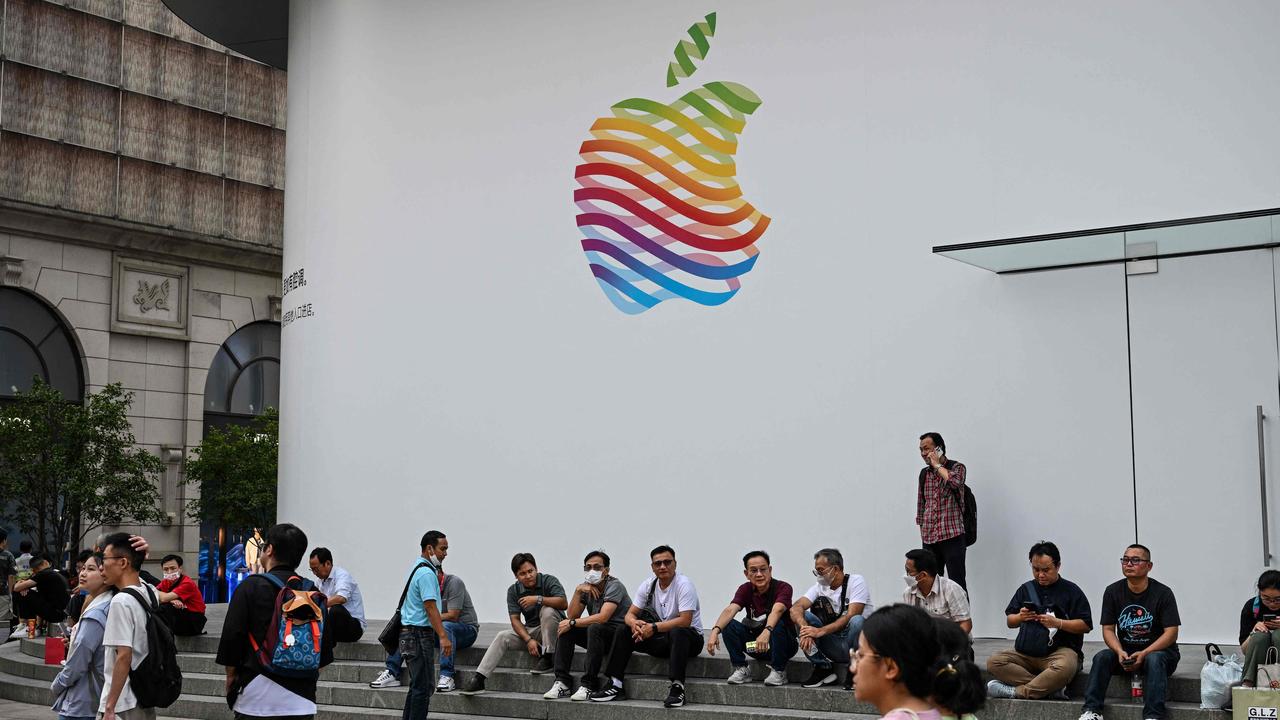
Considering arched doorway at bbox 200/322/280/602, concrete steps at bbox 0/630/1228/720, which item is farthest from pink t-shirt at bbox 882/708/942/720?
arched doorway at bbox 200/322/280/602

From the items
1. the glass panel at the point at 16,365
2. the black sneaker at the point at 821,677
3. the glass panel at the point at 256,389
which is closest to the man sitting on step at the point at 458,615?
the black sneaker at the point at 821,677

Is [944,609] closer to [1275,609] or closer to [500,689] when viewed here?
[1275,609]

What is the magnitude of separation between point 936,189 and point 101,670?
7787mm

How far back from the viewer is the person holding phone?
7.66 metres

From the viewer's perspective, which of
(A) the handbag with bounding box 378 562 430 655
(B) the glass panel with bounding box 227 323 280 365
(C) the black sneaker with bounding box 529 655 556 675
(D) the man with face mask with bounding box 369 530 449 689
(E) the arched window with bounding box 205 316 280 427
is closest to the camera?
(A) the handbag with bounding box 378 562 430 655

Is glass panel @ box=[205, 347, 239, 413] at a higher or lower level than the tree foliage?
higher

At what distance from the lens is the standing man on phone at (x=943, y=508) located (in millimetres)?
10086

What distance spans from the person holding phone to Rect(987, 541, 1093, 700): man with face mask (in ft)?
3.14

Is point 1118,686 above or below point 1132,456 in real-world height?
below

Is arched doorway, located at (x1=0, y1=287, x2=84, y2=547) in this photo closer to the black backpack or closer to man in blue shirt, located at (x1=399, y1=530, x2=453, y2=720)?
man in blue shirt, located at (x1=399, y1=530, x2=453, y2=720)

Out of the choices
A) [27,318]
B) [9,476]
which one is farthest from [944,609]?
[27,318]

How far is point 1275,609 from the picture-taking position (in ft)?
25.9

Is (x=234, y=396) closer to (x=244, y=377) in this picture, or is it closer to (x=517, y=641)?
(x=244, y=377)

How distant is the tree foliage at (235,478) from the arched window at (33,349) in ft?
9.96
